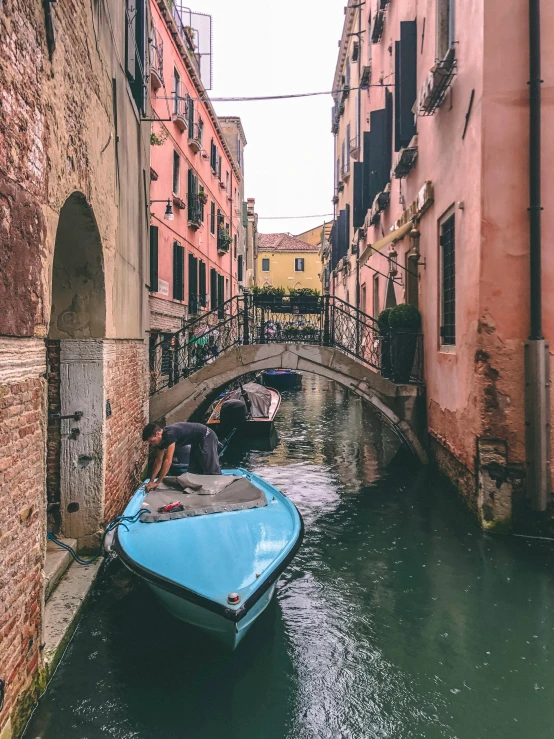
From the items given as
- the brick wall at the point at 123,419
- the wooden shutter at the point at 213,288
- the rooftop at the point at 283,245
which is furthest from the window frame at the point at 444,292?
the rooftop at the point at 283,245

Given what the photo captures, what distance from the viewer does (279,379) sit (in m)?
22.7

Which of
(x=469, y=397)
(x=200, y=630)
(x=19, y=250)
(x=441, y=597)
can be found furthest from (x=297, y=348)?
(x=19, y=250)

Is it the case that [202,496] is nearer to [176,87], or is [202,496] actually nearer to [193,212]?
[193,212]

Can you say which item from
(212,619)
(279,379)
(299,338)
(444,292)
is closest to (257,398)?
(299,338)

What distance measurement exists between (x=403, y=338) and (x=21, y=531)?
683cm

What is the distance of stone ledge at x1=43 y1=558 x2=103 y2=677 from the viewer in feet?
12.8

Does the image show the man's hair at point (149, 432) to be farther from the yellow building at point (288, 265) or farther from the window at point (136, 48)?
the yellow building at point (288, 265)

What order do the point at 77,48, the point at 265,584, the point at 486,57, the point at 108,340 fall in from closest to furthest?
the point at 265,584, the point at 77,48, the point at 108,340, the point at 486,57

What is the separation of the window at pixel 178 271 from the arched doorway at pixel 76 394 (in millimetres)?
7860

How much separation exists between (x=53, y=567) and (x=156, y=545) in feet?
2.97

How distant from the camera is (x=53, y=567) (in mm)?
4703

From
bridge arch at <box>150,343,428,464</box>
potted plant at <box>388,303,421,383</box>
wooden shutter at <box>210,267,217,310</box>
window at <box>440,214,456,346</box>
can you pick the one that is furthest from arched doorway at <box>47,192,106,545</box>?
wooden shutter at <box>210,267,217,310</box>

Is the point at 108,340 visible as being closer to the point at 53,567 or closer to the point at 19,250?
the point at 53,567

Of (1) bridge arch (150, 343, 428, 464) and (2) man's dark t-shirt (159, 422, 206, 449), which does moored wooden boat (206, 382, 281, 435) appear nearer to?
(1) bridge arch (150, 343, 428, 464)
